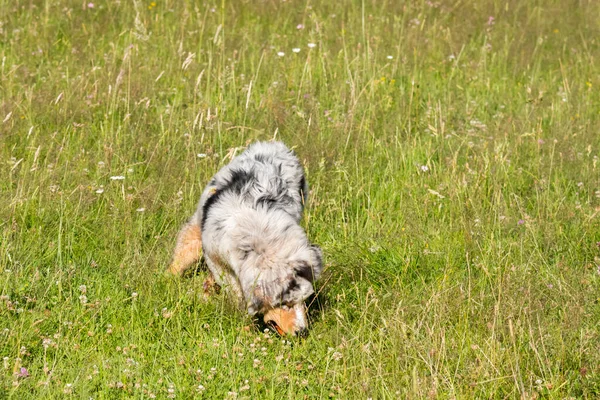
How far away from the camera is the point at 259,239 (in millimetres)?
4773

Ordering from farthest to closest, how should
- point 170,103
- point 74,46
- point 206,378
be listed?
point 74,46
point 170,103
point 206,378

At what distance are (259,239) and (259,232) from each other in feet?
0.21

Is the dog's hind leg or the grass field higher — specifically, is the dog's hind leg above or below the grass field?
below

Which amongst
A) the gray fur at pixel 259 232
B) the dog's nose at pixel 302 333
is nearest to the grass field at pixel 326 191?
the dog's nose at pixel 302 333

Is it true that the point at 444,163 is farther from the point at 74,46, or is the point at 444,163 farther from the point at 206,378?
the point at 74,46

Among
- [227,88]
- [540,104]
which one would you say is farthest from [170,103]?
[540,104]

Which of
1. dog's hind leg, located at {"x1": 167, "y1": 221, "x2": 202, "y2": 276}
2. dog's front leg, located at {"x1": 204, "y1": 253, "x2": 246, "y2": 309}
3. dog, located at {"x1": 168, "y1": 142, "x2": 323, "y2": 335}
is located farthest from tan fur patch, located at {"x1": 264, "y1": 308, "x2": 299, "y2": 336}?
dog's hind leg, located at {"x1": 167, "y1": 221, "x2": 202, "y2": 276}

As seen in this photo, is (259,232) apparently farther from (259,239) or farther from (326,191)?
(326,191)

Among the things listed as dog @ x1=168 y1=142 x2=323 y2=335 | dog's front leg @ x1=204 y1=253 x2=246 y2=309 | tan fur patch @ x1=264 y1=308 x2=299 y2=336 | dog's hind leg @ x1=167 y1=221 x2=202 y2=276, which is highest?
dog @ x1=168 y1=142 x2=323 y2=335

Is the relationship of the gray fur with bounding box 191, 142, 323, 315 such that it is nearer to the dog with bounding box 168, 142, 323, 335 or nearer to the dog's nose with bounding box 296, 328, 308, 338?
the dog with bounding box 168, 142, 323, 335

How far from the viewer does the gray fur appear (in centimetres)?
456

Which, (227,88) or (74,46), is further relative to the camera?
(74,46)

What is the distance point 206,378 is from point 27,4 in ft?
18.5

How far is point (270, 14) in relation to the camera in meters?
8.77
